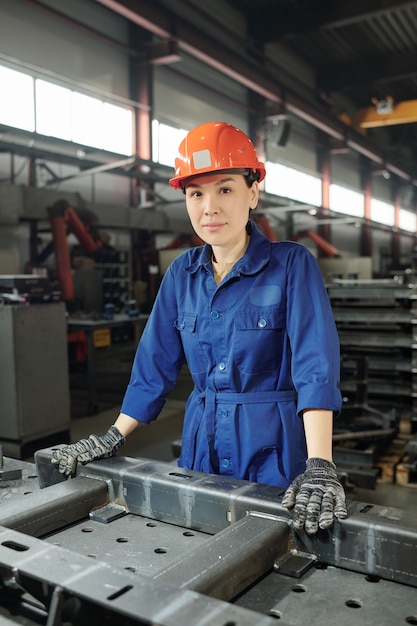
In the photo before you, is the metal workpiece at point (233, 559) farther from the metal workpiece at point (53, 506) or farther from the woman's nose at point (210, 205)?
the woman's nose at point (210, 205)

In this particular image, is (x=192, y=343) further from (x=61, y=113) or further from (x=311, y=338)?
(x=61, y=113)

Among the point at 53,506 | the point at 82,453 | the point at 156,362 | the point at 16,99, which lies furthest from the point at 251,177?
the point at 16,99

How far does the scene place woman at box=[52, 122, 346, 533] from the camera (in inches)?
55.4

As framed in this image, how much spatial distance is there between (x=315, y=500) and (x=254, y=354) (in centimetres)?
48

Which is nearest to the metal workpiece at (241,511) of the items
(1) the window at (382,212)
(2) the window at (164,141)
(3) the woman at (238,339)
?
(3) the woman at (238,339)

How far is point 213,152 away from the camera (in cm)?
143

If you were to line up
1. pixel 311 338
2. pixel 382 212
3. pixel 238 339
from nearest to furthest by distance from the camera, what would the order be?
pixel 311 338, pixel 238 339, pixel 382 212

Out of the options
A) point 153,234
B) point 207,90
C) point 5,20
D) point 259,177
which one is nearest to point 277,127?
point 207,90

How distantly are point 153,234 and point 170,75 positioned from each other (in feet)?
7.98

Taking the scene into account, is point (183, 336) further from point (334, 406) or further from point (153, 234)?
point (153, 234)

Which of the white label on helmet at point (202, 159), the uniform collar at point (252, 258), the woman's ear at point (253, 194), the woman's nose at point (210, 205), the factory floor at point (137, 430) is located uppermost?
the white label on helmet at point (202, 159)

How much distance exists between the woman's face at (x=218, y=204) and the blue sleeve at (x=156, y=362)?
24 cm

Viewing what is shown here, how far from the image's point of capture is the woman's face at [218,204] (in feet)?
4.76

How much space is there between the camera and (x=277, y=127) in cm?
874
